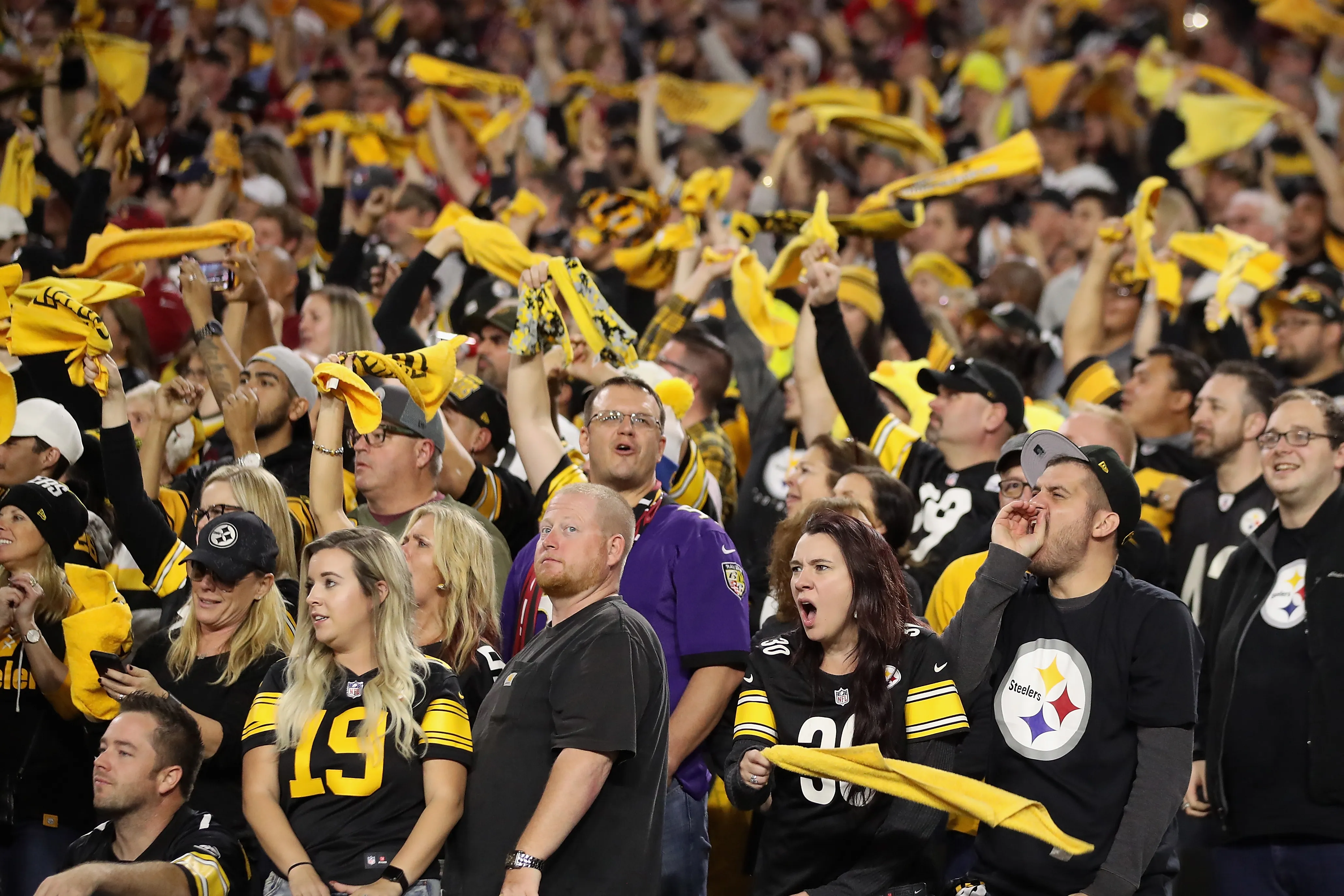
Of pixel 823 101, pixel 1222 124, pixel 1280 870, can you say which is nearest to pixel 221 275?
pixel 1280 870

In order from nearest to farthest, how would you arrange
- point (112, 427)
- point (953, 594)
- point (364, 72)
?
point (953, 594)
point (112, 427)
point (364, 72)

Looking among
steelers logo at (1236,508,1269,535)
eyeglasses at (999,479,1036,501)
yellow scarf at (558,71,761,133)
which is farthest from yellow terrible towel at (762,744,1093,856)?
yellow scarf at (558,71,761,133)

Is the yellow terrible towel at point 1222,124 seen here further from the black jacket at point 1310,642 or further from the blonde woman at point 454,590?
the blonde woman at point 454,590

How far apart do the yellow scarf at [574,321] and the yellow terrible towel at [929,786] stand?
87.9 inches

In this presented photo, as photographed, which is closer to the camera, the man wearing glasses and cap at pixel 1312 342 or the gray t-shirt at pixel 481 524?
the gray t-shirt at pixel 481 524

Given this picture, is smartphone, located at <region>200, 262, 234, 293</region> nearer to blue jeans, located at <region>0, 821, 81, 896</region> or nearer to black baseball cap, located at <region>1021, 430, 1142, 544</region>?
blue jeans, located at <region>0, 821, 81, 896</region>

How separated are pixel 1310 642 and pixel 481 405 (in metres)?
3.22

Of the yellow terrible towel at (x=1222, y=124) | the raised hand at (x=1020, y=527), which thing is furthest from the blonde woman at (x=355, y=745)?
the yellow terrible towel at (x=1222, y=124)

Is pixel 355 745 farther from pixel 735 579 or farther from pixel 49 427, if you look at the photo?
pixel 49 427

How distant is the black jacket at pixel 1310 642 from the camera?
188 inches

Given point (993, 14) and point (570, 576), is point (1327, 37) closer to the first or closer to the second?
point (993, 14)

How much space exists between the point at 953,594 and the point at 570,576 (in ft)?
4.71

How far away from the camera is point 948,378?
6.12 metres

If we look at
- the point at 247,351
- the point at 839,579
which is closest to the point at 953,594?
the point at 839,579
